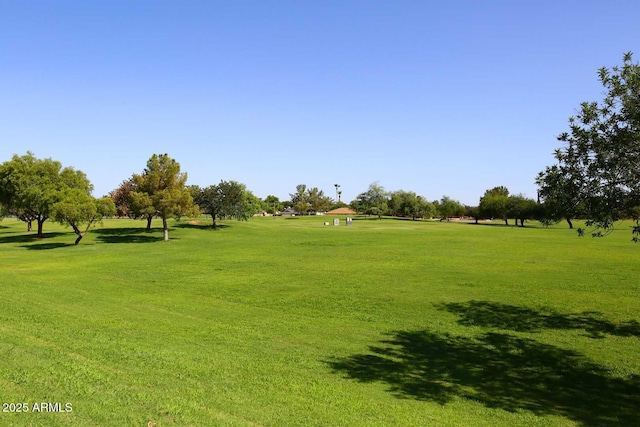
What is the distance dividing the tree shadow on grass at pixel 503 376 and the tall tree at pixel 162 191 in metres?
44.9

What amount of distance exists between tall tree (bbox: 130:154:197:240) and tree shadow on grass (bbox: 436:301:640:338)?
140ft

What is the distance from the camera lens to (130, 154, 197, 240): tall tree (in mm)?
Answer: 52906

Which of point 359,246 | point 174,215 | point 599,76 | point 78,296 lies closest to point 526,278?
point 599,76

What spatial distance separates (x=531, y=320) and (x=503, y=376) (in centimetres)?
632

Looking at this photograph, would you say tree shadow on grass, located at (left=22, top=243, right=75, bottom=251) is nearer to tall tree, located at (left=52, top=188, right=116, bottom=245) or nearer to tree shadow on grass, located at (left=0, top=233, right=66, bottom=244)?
tall tree, located at (left=52, top=188, right=116, bottom=245)

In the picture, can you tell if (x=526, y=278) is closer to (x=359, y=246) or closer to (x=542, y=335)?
(x=542, y=335)

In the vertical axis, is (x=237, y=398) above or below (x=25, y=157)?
below

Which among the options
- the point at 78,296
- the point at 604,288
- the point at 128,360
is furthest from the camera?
the point at 604,288

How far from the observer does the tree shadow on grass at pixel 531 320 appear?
50.9 ft

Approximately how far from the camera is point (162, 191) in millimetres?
53656

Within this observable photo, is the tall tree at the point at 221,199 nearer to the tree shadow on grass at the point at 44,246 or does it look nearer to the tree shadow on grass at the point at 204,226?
the tree shadow on grass at the point at 204,226

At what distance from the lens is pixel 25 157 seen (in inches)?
2295

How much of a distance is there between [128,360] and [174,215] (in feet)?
153

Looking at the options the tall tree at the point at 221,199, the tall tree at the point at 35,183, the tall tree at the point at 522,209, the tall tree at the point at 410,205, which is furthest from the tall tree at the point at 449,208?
the tall tree at the point at 35,183
